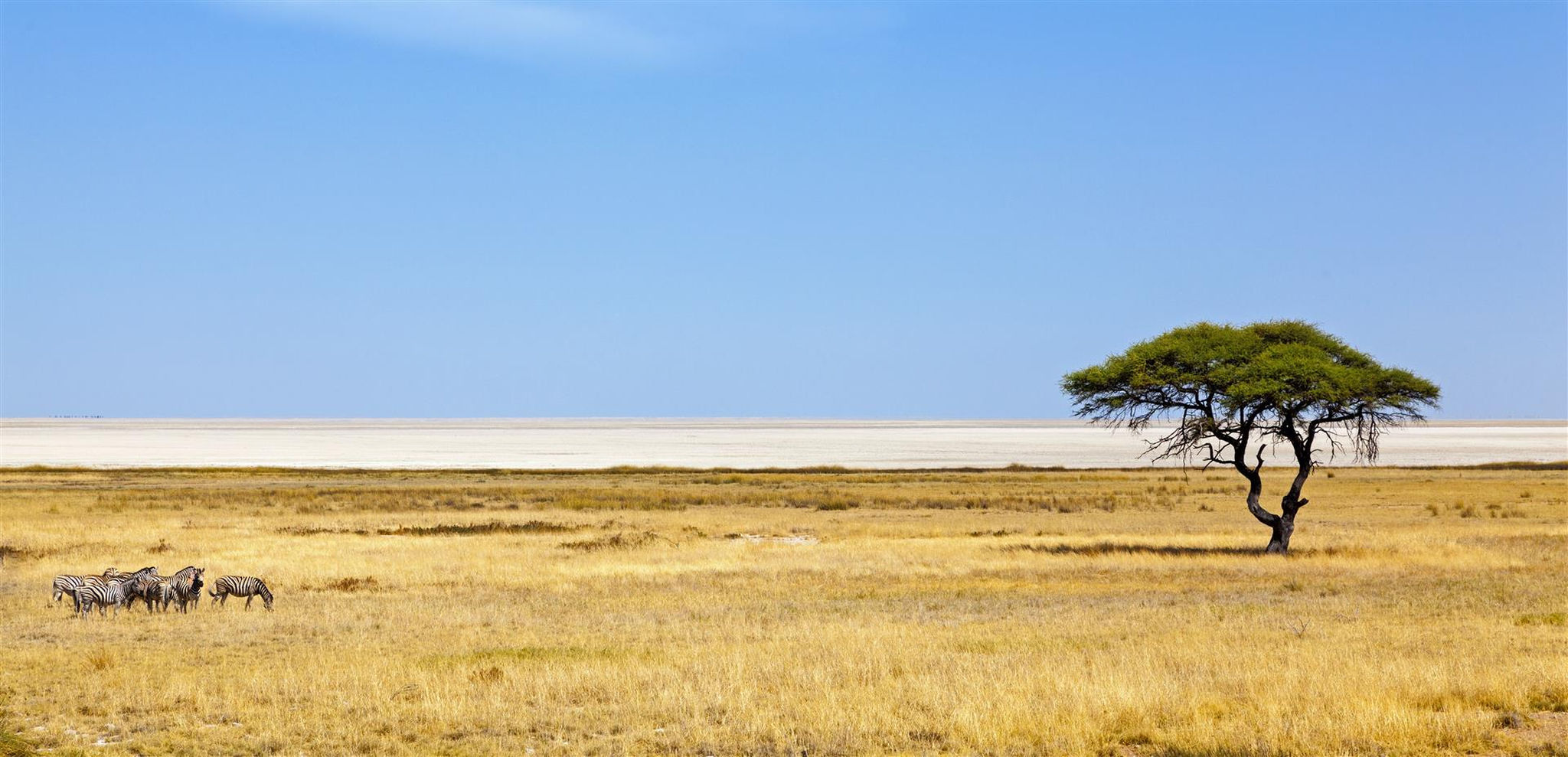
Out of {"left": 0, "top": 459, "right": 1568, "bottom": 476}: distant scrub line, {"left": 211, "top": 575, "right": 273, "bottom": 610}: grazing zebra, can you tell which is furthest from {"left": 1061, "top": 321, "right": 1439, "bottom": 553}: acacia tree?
{"left": 0, "top": 459, "right": 1568, "bottom": 476}: distant scrub line

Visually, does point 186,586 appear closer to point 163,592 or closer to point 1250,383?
point 163,592

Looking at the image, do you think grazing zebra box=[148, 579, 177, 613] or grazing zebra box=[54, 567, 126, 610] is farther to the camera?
grazing zebra box=[148, 579, 177, 613]

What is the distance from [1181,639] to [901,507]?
4070 centimetres

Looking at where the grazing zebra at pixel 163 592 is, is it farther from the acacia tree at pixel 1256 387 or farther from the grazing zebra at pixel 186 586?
the acacia tree at pixel 1256 387

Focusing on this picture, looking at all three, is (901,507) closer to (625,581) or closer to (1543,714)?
(625,581)

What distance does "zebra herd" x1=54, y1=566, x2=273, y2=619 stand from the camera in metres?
23.2

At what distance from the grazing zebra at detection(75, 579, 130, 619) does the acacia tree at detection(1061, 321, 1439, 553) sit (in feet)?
85.1

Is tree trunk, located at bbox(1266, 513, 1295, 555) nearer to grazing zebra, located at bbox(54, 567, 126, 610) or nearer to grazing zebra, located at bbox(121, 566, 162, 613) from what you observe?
grazing zebra, located at bbox(121, 566, 162, 613)

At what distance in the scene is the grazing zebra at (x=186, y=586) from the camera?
79.2 feet

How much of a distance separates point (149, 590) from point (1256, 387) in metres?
28.0

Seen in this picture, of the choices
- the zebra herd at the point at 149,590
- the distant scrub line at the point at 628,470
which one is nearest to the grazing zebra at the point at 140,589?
the zebra herd at the point at 149,590

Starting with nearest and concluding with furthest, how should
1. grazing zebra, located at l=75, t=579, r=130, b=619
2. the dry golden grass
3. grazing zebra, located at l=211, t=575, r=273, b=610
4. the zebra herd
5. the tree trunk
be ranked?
1. the dry golden grass
2. grazing zebra, located at l=75, t=579, r=130, b=619
3. the zebra herd
4. grazing zebra, located at l=211, t=575, r=273, b=610
5. the tree trunk

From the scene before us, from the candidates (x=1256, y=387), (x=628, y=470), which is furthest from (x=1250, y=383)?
(x=628, y=470)

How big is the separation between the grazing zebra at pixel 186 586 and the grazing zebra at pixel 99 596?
864 millimetres
